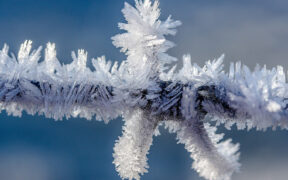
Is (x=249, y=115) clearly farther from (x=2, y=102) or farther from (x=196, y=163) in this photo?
(x=2, y=102)

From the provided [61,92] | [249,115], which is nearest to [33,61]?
[61,92]

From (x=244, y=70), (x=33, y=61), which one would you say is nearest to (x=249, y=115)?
(x=244, y=70)

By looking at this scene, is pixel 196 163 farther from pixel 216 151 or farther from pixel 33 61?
pixel 33 61

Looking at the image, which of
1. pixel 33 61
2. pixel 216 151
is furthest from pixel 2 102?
pixel 216 151

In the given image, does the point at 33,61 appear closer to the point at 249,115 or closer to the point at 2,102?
the point at 2,102
